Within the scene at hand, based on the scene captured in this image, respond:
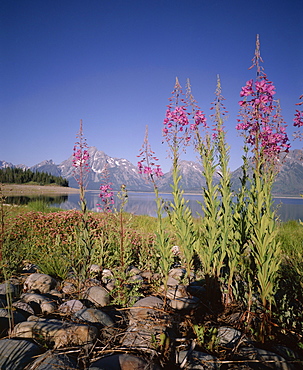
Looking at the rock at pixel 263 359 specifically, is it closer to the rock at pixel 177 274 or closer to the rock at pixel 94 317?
the rock at pixel 94 317

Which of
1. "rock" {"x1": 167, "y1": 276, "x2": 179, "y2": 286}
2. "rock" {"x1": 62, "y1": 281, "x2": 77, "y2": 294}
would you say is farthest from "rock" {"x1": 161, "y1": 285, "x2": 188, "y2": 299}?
"rock" {"x1": 62, "y1": 281, "x2": 77, "y2": 294}

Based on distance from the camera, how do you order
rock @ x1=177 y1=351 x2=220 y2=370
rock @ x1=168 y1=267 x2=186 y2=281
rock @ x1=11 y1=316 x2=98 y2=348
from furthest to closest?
rock @ x1=168 y1=267 x2=186 y2=281 → rock @ x1=11 y1=316 x2=98 y2=348 → rock @ x1=177 y1=351 x2=220 y2=370

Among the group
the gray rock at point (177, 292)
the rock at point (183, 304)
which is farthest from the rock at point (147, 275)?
the rock at point (183, 304)

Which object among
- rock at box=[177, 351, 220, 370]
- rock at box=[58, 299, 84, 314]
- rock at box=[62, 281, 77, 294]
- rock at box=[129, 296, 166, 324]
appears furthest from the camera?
rock at box=[62, 281, 77, 294]

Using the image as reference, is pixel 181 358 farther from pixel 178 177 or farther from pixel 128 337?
pixel 178 177

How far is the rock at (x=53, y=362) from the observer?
5.37 feet

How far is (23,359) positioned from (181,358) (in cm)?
116

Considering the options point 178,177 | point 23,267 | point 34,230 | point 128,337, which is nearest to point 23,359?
point 128,337

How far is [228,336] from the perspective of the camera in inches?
84.0

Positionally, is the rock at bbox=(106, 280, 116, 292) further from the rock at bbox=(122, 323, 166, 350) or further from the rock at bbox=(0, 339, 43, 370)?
the rock at bbox=(0, 339, 43, 370)

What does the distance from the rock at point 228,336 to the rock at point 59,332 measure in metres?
1.10

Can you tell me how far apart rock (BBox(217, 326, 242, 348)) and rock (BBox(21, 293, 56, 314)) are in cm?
188

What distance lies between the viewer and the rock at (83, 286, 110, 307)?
3.09 metres

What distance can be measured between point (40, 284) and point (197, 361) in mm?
2676
